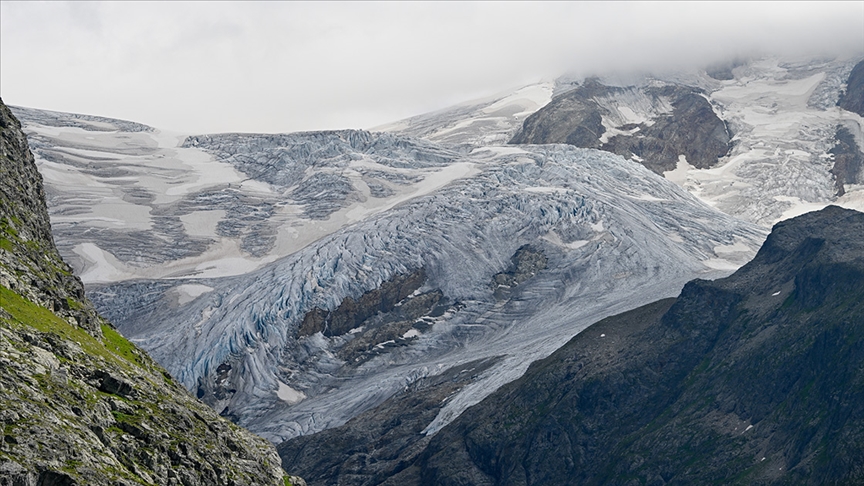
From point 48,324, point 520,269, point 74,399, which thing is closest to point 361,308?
point 520,269

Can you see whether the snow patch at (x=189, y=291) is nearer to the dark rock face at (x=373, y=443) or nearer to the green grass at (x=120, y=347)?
the dark rock face at (x=373, y=443)

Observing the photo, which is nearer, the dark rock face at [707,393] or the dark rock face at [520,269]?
the dark rock face at [707,393]

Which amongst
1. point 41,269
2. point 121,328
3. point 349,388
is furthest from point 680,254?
point 41,269

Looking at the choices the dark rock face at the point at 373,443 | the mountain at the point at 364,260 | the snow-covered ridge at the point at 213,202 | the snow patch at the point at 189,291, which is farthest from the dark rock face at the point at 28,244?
the snow-covered ridge at the point at 213,202

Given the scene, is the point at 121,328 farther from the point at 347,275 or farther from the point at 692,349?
the point at 692,349

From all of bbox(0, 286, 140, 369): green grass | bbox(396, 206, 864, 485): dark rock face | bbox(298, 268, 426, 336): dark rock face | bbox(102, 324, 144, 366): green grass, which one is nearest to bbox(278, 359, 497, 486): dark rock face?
bbox(396, 206, 864, 485): dark rock face

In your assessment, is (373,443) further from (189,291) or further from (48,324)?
(48,324)
